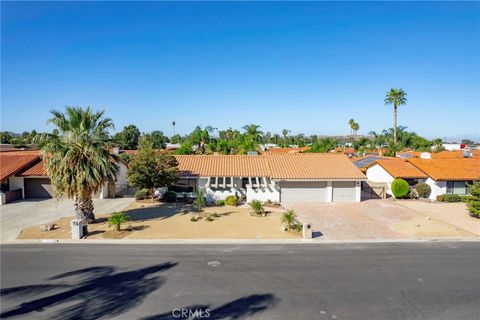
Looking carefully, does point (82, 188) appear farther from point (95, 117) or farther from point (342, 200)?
point (342, 200)

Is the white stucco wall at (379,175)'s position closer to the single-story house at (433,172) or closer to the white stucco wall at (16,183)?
the single-story house at (433,172)

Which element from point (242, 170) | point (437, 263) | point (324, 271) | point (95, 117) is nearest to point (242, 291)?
point (324, 271)

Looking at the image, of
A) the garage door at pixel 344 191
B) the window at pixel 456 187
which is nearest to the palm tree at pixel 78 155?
the garage door at pixel 344 191

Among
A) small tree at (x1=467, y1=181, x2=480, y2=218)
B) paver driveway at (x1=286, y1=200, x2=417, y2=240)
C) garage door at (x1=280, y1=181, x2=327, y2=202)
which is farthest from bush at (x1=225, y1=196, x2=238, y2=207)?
small tree at (x1=467, y1=181, x2=480, y2=218)

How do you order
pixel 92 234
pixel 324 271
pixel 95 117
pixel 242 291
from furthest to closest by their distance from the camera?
1. pixel 95 117
2. pixel 92 234
3. pixel 324 271
4. pixel 242 291

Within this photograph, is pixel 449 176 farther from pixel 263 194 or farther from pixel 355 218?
pixel 263 194

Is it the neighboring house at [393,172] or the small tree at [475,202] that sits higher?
the neighboring house at [393,172]

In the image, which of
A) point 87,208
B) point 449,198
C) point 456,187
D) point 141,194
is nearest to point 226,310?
point 87,208
